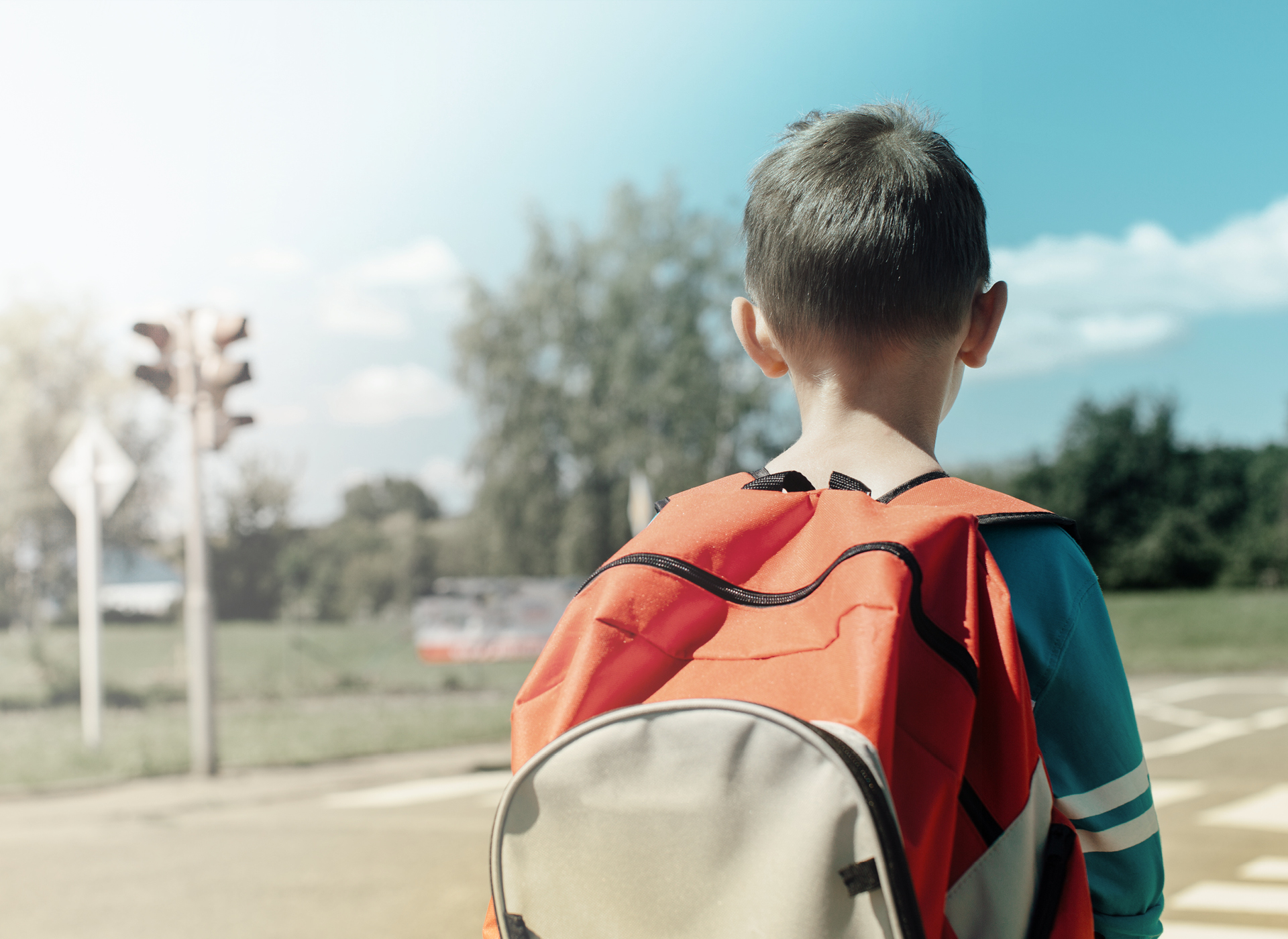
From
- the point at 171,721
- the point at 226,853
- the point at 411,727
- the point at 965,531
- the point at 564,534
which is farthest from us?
the point at 564,534

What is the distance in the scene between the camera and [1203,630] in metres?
21.7

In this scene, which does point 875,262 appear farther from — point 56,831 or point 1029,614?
point 56,831

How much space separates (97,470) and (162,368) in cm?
151

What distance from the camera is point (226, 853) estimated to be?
6.00 meters

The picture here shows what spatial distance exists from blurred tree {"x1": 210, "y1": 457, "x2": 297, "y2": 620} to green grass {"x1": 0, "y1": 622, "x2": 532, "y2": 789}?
0.79m

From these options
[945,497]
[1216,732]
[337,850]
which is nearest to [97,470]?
[337,850]

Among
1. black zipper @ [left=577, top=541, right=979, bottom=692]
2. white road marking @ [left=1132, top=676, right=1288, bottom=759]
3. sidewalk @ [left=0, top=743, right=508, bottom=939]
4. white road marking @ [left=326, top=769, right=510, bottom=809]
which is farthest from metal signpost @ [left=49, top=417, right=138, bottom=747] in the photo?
black zipper @ [left=577, top=541, right=979, bottom=692]

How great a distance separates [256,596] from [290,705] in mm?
5252

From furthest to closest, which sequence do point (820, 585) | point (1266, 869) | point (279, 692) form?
point (279, 692), point (1266, 869), point (820, 585)

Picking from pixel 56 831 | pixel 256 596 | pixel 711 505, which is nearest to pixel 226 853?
pixel 56 831

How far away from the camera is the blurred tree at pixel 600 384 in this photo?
2241 cm

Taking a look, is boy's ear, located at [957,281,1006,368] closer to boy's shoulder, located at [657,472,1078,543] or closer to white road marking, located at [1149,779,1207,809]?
boy's shoulder, located at [657,472,1078,543]

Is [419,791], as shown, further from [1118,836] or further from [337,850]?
[1118,836]

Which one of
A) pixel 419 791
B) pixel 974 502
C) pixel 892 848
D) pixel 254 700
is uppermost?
pixel 974 502
